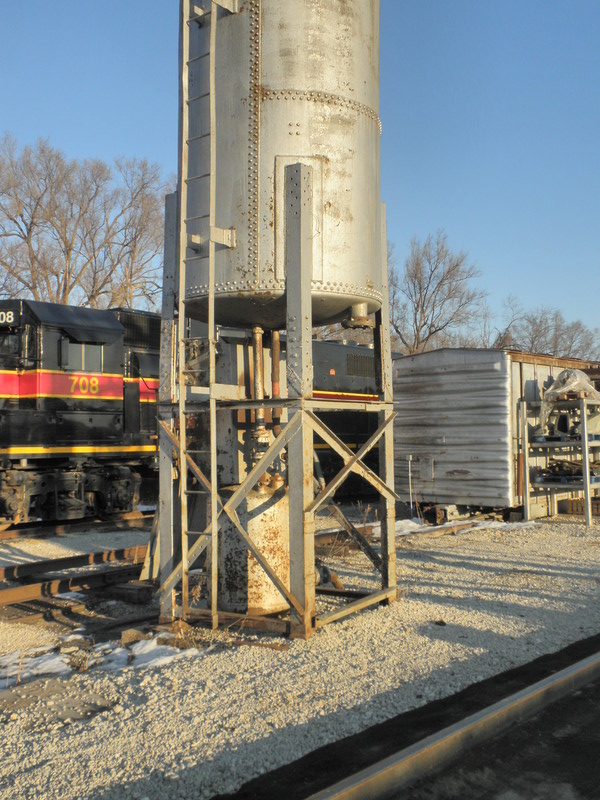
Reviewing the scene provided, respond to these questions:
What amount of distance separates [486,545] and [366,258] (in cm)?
651

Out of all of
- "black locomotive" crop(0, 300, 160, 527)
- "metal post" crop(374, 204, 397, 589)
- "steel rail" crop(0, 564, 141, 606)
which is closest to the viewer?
"metal post" crop(374, 204, 397, 589)

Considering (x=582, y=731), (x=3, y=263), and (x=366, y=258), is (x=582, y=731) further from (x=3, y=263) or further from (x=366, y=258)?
(x=3, y=263)

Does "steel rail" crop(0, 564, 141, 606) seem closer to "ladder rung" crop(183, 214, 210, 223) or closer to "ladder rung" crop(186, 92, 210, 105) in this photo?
"ladder rung" crop(183, 214, 210, 223)

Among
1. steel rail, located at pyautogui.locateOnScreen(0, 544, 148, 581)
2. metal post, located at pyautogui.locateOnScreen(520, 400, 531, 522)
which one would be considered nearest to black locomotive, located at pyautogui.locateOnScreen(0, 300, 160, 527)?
steel rail, located at pyautogui.locateOnScreen(0, 544, 148, 581)

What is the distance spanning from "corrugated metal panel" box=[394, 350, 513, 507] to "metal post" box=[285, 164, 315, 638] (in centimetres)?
861

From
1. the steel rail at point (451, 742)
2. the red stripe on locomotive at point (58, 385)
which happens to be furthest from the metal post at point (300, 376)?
the red stripe on locomotive at point (58, 385)

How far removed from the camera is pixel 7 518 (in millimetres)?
14258

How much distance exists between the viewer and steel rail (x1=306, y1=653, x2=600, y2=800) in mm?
3523

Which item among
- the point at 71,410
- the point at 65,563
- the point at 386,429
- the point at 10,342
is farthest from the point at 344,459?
the point at 10,342

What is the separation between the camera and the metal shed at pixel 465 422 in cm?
1420

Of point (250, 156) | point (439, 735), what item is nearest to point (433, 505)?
point (250, 156)

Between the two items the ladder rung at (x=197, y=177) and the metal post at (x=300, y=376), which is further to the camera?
the ladder rung at (x=197, y=177)

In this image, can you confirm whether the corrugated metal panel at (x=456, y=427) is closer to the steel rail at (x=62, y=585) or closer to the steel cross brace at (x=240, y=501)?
the steel rail at (x=62, y=585)

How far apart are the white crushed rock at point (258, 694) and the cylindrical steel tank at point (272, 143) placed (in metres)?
3.13
